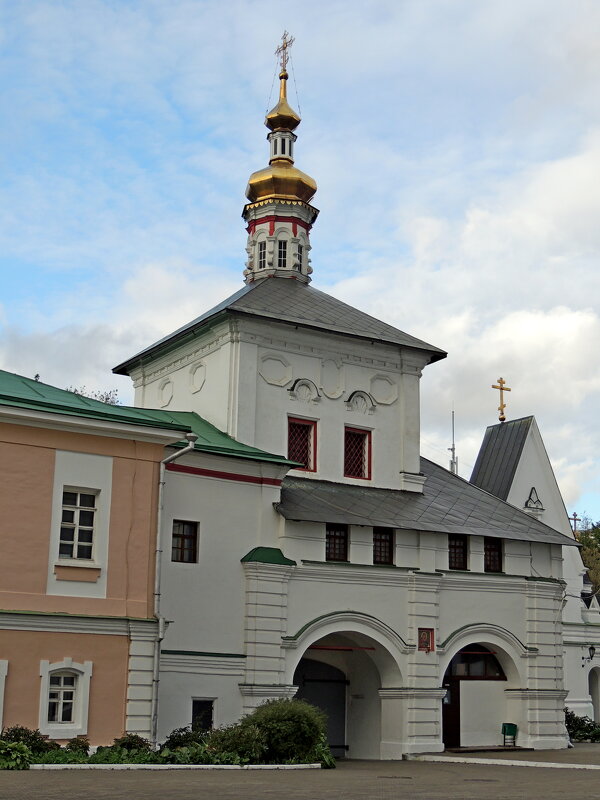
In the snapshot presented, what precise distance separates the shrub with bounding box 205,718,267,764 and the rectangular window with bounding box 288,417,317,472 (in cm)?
913

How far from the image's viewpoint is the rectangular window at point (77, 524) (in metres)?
19.8

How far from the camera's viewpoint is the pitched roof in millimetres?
26850

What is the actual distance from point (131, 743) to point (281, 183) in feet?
58.8

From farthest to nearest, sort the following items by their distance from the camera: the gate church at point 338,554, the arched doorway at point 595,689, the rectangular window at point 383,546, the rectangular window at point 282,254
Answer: the arched doorway at point 595,689 → the rectangular window at point 282,254 → the rectangular window at point 383,546 → the gate church at point 338,554

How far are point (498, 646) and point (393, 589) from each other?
3.50m

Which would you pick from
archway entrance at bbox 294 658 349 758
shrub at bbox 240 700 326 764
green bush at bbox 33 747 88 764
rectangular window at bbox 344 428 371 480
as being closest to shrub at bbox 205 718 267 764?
shrub at bbox 240 700 326 764

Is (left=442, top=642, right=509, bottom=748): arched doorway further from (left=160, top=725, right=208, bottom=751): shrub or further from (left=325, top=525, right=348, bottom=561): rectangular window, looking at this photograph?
(left=160, top=725, right=208, bottom=751): shrub

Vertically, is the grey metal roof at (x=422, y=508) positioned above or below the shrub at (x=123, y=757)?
above

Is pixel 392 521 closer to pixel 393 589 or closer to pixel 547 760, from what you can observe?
pixel 393 589

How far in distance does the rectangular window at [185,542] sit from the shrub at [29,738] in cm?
542

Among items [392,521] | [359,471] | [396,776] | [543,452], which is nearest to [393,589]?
[392,521]

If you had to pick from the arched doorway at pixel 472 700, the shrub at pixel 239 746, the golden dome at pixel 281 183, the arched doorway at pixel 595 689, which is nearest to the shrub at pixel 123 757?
the shrub at pixel 239 746

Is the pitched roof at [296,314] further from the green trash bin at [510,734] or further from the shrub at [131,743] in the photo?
the shrub at [131,743]

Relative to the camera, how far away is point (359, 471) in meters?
27.7
